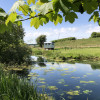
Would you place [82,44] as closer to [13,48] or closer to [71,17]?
[13,48]

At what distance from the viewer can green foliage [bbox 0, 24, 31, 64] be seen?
12367 millimetres

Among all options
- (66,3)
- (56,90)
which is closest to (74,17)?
(66,3)

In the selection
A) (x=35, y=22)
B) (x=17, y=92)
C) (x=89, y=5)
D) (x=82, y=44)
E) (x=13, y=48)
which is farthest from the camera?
(x=82, y=44)

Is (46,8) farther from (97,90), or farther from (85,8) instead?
(97,90)

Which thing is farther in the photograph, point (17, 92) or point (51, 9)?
point (17, 92)

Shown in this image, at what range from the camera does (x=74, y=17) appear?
1.29 metres

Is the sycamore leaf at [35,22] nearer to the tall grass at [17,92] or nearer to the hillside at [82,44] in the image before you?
the tall grass at [17,92]

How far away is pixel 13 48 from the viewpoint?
43.9ft

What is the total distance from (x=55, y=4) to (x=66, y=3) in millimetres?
97

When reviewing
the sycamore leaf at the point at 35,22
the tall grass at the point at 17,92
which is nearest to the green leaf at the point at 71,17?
the sycamore leaf at the point at 35,22

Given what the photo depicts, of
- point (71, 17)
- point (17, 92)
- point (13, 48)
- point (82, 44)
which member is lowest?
point (17, 92)

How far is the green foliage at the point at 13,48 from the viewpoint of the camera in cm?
1237

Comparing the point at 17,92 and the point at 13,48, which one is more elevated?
the point at 13,48

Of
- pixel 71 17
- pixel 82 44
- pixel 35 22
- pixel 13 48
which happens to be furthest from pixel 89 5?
pixel 82 44
